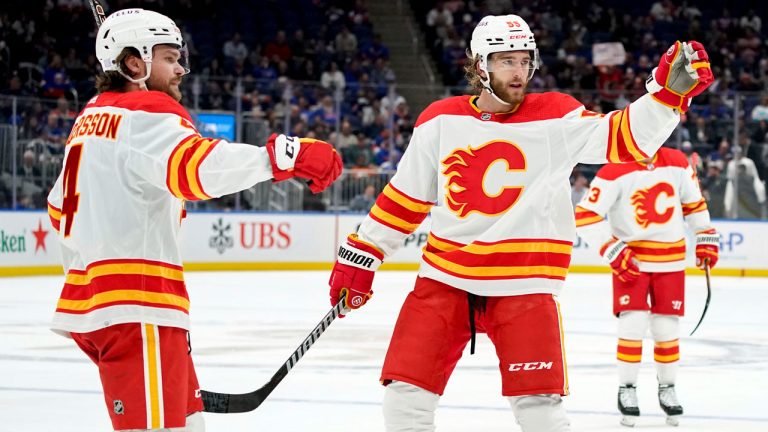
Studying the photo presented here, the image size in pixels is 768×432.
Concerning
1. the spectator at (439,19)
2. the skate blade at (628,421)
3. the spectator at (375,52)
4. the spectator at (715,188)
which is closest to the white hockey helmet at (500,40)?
the skate blade at (628,421)

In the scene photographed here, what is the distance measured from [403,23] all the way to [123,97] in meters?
19.1

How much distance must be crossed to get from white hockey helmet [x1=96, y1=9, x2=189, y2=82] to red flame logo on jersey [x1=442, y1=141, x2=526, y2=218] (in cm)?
90

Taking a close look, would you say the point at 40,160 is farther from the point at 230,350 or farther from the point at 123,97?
the point at 123,97

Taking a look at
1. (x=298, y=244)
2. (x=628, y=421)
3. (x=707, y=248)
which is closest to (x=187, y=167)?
(x=628, y=421)

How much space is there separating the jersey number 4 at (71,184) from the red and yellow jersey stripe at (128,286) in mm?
136

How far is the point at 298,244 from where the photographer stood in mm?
15680

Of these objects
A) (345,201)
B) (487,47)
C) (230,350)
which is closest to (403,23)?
(345,201)

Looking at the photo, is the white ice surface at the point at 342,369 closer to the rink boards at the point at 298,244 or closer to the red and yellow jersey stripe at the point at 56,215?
the red and yellow jersey stripe at the point at 56,215

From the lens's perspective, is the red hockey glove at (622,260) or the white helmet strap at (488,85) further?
the red hockey glove at (622,260)

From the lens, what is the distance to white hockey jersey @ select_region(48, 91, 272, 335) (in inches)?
Answer: 114

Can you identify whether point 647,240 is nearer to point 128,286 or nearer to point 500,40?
point 500,40

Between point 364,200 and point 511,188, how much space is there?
12.3 metres

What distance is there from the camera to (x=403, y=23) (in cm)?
2191

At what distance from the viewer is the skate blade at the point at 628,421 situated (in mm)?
5552
